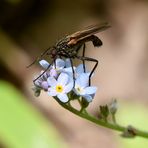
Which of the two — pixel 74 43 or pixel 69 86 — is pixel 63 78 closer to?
pixel 69 86

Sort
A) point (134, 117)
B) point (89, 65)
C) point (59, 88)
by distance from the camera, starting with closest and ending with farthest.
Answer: point (59, 88) < point (134, 117) < point (89, 65)

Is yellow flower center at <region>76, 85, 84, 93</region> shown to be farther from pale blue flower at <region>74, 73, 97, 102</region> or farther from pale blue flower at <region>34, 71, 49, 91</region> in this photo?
pale blue flower at <region>34, 71, 49, 91</region>

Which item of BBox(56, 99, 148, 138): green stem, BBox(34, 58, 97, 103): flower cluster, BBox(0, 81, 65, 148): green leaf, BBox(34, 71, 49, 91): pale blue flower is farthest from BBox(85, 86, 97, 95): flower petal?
BBox(0, 81, 65, 148): green leaf

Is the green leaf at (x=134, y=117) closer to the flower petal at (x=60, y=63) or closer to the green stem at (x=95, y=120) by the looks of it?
the green stem at (x=95, y=120)

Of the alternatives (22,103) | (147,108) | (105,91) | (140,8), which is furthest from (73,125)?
(140,8)

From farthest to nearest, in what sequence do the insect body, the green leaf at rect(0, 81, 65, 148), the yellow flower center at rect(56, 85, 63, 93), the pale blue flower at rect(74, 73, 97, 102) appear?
1. the green leaf at rect(0, 81, 65, 148)
2. the insect body
3. the pale blue flower at rect(74, 73, 97, 102)
4. the yellow flower center at rect(56, 85, 63, 93)

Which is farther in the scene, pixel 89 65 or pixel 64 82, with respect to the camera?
pixel 89 65

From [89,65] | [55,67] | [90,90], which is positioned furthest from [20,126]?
[89,65]
